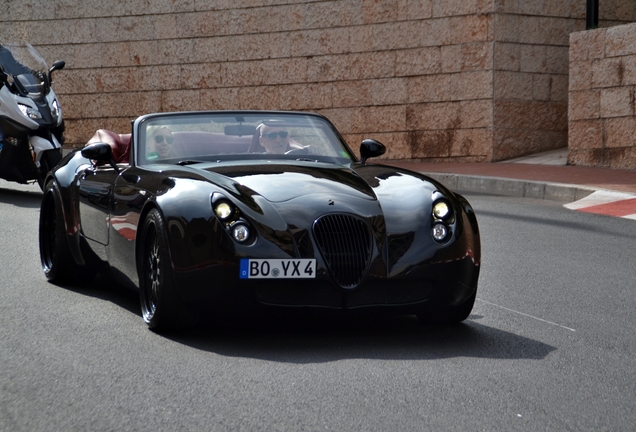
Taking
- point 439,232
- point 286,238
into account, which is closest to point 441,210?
point 439,232

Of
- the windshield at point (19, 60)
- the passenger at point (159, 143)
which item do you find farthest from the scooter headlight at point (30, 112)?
the passenger at point (159, 143)

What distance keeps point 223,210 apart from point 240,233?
0.50 feet

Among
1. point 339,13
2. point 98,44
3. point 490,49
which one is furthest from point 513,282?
point 98,44

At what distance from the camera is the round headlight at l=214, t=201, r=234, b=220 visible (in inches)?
205

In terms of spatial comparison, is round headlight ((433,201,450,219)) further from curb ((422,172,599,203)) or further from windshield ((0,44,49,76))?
windshield ((0,44,49,76))

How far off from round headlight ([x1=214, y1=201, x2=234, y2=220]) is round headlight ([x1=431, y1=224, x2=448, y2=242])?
99 centimetres

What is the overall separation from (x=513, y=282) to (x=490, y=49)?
12300 mm

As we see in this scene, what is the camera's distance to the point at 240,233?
5145mm

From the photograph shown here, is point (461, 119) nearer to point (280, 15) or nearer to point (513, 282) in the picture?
point (280, 15)

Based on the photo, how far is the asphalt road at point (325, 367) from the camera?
3928 millimetres

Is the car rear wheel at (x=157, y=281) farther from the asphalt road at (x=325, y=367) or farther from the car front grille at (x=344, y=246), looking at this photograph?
the car front grille at (x=344, y=246)

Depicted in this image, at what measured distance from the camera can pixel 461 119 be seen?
768 inches

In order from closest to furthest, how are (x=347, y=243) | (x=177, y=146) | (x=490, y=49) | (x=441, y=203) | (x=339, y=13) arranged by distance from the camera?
(x=347, y=243) < (x=441, y=203) < (x=177, y=146) < (x=490, y=49) < (x=339, y=13)

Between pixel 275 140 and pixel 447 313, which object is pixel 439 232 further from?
pixel 275 140
